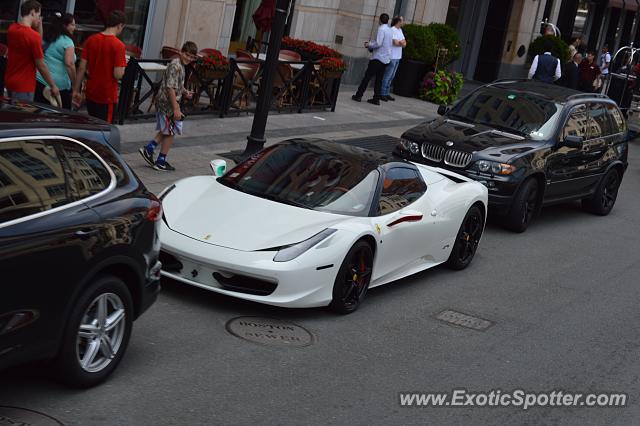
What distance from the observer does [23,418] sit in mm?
5969

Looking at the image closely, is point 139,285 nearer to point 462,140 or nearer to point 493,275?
point 493,275

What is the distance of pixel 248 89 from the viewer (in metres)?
18.1

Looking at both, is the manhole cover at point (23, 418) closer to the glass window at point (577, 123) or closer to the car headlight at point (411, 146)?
the car headlight at point (411, 146)

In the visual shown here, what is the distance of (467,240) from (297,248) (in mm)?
3363

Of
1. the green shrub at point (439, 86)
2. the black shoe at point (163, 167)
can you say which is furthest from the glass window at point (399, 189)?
the green shrub at point (439, 86)

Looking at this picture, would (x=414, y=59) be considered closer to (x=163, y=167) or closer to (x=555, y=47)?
(x=555, y=47)

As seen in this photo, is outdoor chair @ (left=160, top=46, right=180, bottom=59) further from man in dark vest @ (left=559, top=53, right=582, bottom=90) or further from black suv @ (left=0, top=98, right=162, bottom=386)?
black suv @ (left=0, top=98, right=162, bottom=386)

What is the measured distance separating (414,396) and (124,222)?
7.86 feet

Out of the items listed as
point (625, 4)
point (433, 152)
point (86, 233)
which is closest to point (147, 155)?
point (433, 152)

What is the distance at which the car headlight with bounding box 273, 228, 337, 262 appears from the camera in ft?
27.7

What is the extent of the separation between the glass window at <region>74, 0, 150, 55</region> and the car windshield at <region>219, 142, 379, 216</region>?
8.08 m

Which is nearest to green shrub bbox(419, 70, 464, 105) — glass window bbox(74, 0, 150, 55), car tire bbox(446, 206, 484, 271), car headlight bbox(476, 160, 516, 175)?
glass window bbox(74, 0, 150, 55)

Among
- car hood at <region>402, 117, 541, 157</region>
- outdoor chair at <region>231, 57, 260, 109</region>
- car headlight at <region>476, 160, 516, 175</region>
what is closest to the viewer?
car headlight at <region>476, 160, 516, 175</region>

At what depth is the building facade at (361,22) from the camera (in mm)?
18953
